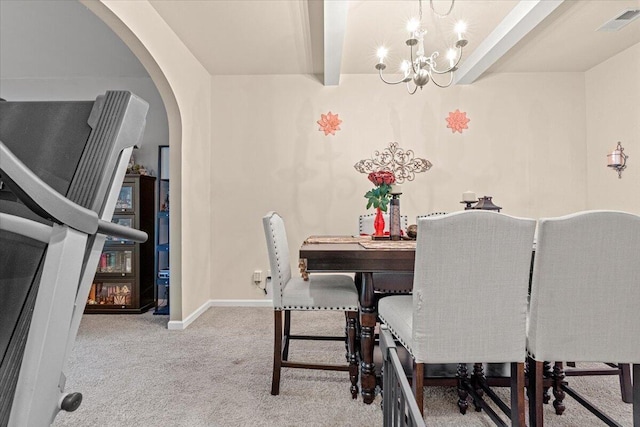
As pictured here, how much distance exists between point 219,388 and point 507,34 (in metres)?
3.21

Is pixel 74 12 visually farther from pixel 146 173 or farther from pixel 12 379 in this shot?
pixel 12 379

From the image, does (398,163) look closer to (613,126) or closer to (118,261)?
(613,126)

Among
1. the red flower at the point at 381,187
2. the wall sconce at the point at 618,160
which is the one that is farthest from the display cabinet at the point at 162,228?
the wall sconce at the point at 618,160

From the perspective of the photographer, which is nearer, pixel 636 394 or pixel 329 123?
pixel 636 394

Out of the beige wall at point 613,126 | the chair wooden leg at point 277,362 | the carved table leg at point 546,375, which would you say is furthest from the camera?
the beige wall at point 613,126

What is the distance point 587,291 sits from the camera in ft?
4.59

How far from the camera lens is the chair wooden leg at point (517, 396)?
143 centimetres

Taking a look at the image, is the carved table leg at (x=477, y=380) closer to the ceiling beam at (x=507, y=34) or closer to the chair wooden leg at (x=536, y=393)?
the chair wooden leg at (x=536, y=393)

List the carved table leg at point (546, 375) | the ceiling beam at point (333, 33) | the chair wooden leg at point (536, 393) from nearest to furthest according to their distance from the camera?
the chair wooden leg at point (536, 393)
the carved table leg at point (546, 375)
the ceiling beam at point (333, 33)

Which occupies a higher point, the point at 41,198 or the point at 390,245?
the point at 41,198

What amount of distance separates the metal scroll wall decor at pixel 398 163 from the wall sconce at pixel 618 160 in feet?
5.32

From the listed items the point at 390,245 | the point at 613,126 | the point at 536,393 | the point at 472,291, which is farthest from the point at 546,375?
the point at 613,126

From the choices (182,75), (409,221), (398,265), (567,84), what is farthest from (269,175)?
(567,84)

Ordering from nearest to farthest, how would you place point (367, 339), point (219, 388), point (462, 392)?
point (462, 392)
point (367, 339)
point (219, 388)
